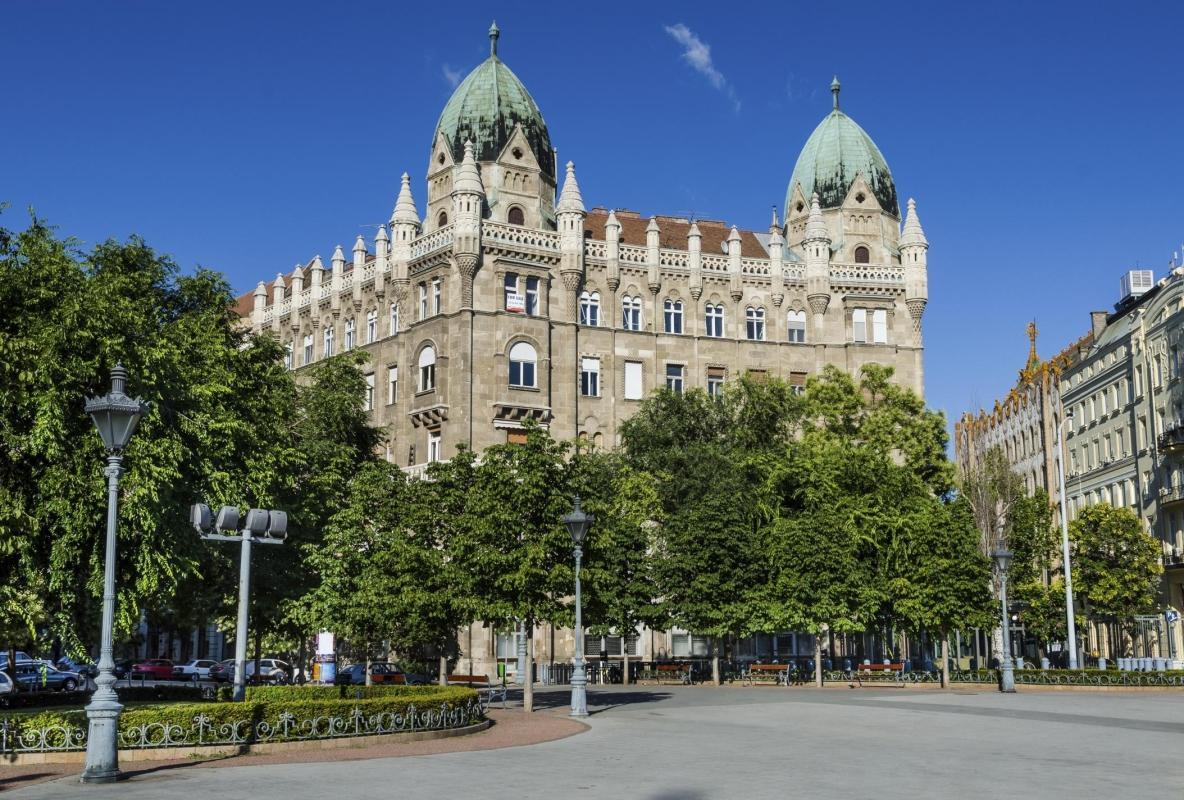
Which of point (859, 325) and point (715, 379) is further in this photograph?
point (859, 325)

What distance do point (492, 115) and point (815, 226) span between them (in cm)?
2012

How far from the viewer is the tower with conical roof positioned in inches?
2778

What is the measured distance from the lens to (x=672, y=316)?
73.6 meters

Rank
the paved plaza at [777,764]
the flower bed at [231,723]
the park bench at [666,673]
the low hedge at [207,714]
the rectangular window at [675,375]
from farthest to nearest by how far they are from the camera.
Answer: the rectangular window at [675,375] < the park bench at [666,673] < the low hedge at [207,714] < the flower bed at [231,723] < the paved plaza at [777,764]

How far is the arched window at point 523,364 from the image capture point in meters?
67.9

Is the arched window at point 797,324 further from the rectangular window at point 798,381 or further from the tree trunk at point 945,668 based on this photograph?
the tree trunk at point 945,668

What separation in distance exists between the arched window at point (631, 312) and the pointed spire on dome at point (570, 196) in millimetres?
5767

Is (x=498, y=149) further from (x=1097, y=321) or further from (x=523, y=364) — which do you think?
(x=1097, y=321)

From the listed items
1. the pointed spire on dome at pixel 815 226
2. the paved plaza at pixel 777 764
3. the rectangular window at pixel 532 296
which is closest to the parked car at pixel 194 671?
the rectangular window at pixel 532 296

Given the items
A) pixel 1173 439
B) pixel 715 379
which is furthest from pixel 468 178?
pixel 1173 439

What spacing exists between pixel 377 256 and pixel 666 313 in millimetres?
16795

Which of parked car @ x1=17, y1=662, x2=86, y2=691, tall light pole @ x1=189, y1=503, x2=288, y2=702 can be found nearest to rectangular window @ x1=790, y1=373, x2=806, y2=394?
parked car @ x1=17, y1=662, x2=86, y2=691

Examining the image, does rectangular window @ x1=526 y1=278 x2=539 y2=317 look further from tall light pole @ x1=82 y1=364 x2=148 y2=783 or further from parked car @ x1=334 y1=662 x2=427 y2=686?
tall light pole @ x1=82 y1=364 x2=148 y2=783

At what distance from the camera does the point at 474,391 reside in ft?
218
